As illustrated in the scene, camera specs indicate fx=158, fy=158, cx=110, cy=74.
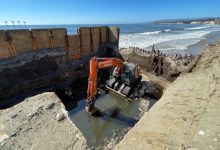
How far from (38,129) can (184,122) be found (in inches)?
159

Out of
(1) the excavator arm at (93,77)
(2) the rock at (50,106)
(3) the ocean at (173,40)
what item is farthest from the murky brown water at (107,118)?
(3) the ocean at (173,40)

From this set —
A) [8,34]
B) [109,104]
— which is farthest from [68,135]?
[8,34]

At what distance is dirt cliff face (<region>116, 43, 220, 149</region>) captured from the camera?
2646 mm

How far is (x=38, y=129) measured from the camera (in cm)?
475

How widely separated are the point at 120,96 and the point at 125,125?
2.69 m

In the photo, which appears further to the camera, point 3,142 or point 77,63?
point 77,63

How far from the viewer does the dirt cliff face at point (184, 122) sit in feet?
8.68

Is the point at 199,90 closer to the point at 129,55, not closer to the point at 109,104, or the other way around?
the point at 109,104

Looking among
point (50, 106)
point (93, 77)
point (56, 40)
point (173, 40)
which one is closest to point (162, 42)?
point (173, 40)

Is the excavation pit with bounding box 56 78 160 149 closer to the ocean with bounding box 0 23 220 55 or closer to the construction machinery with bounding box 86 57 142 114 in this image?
the construction machinery with bounding box 86 57 142 114

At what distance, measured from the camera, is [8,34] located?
1017 centimetres

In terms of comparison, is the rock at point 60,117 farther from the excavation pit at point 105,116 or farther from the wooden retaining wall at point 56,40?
the wooden retaining wall at point 56,40

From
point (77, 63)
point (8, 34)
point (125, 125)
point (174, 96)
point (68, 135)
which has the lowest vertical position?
point (125, 125)

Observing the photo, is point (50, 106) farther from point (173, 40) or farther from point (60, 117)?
point (173, 40)
